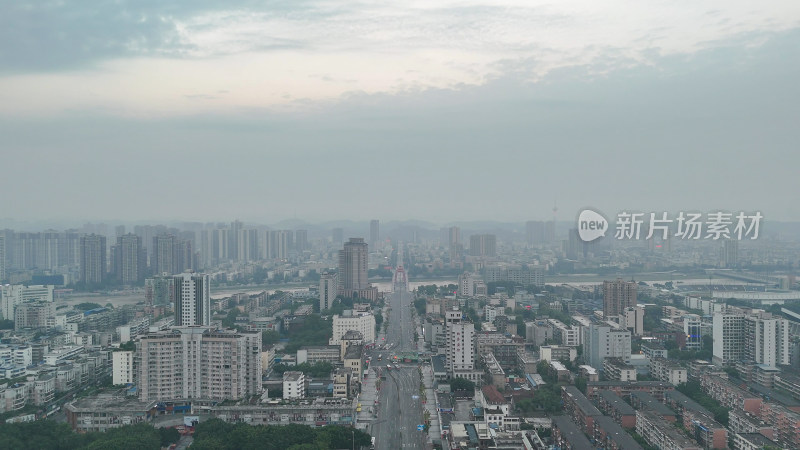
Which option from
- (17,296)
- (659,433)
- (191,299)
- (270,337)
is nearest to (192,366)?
(191,299)

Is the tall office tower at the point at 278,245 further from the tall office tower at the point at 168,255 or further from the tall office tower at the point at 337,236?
the tall office tower at the point at 168,255

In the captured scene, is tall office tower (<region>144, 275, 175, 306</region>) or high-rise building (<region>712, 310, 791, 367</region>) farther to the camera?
tall office tower (<region>144, 275, 175, 306</region>)

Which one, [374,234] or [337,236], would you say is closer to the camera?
[374,234]

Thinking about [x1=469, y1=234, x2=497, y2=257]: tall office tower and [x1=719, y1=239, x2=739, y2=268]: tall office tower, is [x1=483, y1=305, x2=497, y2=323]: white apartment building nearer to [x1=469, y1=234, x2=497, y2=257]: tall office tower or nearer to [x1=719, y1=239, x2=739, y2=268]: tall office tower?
[x1=719, y1=239, x2=739, y2=268]: tall office tower

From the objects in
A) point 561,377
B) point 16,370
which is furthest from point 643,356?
point 16,370

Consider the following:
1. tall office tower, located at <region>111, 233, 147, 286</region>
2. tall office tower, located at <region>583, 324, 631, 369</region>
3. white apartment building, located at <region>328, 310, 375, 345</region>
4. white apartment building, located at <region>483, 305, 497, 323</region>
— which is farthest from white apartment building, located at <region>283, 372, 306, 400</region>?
tall office tower, located at <region>111, 233, 147, 286</region>

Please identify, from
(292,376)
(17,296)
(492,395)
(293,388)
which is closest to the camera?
(492,395)

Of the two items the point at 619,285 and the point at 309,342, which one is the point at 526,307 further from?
the point at 309,342

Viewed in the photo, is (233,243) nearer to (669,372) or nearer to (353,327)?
(353,327)
